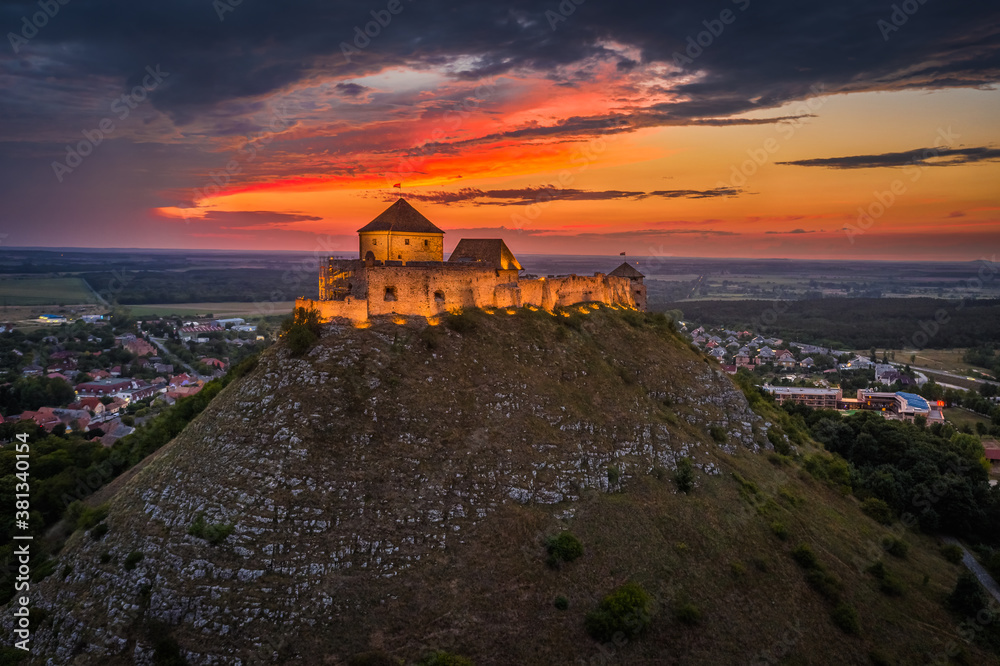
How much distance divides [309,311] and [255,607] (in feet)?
61.7

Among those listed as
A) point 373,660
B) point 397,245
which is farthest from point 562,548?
point 397,245

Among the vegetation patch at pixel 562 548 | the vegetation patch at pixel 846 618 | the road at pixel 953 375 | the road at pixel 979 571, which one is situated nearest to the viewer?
the vegetation patch at pixel 562 548

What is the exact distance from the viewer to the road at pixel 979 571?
42.9 meters

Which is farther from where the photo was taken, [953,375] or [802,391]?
[953,375]

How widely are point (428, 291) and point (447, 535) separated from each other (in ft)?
60.2

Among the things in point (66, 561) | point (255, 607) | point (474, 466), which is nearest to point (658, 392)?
point (474, 466)

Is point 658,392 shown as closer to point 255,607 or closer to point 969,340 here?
point 255,607

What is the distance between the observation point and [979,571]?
45.8m

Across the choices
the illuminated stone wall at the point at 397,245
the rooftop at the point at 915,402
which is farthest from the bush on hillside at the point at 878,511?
the rooftop at the point at 915,402

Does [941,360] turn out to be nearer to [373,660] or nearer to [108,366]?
[373,660]

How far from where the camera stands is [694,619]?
2972 centimetres

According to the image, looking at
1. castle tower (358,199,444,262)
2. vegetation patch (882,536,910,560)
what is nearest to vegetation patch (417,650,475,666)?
castle tower (358,199,444,262)

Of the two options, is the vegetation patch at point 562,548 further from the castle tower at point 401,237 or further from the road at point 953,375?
the road at point 953,375

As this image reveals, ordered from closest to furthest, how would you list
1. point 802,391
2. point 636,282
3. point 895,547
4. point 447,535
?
point 447,535
point 895,547
point 636,282
point 802,391
